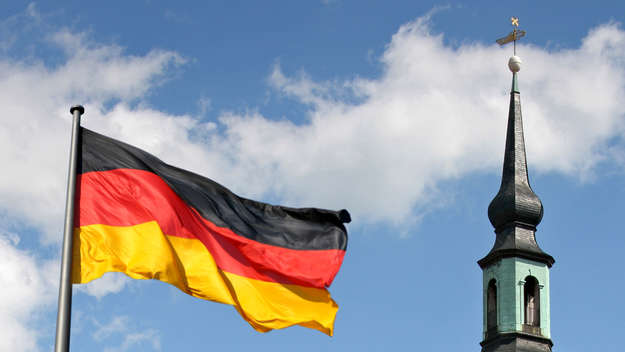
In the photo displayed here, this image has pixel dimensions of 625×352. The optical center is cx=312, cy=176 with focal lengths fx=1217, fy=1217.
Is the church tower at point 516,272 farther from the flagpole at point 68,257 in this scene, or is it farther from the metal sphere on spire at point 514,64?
the flagpole at point 68,257

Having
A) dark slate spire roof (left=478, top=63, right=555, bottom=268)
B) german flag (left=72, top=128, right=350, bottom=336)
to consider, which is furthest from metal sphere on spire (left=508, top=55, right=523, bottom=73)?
german flag (left=72, top=128, right=350, bottom=336)

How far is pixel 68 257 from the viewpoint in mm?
13766

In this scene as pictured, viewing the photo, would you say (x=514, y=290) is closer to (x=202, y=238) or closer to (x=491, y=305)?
(x=491, y=305)

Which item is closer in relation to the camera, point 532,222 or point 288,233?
point 288,233

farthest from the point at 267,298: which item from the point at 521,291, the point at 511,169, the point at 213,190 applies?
the point at 511,169

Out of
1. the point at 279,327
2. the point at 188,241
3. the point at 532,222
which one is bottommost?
the point at 279,327

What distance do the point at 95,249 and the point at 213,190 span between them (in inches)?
77.4

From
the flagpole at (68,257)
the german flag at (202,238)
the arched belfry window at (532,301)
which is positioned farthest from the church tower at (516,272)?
the flagpole at (68,257)

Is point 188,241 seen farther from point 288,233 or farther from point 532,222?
point 532,222

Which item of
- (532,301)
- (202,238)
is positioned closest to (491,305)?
(532,301)

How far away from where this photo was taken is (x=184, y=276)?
15461mm

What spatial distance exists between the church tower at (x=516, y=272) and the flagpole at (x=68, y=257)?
43048 mm

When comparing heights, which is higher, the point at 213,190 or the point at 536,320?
the point at 536,320

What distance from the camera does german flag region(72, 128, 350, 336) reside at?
599 inches
